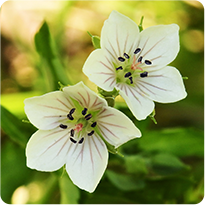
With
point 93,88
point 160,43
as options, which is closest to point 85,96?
point 160,43

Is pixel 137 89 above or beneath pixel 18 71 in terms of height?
above

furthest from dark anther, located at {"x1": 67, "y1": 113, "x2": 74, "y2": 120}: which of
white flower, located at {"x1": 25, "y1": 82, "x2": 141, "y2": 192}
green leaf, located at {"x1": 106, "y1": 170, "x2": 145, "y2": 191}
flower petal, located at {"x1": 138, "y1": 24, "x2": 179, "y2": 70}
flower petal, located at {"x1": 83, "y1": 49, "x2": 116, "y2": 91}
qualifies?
green leaf, located at {"x1": 106, "y1": 170, "x2": 145, "y2": 191}

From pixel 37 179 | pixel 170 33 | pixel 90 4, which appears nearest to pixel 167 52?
pixel 170 33

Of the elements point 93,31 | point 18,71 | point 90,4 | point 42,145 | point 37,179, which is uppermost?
point 90,4

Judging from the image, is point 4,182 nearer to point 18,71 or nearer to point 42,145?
point 42,145

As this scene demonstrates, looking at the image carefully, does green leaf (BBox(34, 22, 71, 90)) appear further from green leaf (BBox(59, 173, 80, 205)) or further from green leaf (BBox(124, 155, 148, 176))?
green leaf (BBox(124, 155, 148, 176))

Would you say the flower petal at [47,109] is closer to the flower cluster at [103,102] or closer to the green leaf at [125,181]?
the flower cluster at [103,102]
